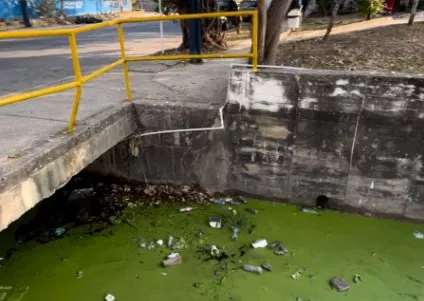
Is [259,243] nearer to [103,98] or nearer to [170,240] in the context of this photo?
[170,240]

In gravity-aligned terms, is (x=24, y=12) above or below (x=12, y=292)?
above

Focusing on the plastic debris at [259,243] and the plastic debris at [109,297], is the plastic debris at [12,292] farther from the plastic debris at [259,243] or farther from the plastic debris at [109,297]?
the plastic debris at [259,243]

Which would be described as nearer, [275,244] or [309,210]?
[275,244]

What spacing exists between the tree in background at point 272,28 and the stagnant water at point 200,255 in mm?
2135

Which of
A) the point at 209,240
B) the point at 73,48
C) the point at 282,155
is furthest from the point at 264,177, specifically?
the point at 73,48

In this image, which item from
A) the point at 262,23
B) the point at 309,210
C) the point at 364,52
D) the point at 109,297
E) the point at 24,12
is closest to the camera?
the point at 109,297

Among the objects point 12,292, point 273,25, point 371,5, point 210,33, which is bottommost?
point 12,292

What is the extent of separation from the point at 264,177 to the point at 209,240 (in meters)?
1.14

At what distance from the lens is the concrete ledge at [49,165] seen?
9.49ft

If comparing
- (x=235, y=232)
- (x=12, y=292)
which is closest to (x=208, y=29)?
(x=235, y=232)

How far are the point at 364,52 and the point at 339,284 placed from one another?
4.53 m

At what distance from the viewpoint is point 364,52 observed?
22.1 feet

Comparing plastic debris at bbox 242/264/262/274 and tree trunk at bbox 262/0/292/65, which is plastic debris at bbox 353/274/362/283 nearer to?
plastic debris at bbox 242/264/262/274

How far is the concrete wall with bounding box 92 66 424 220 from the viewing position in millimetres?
4238
